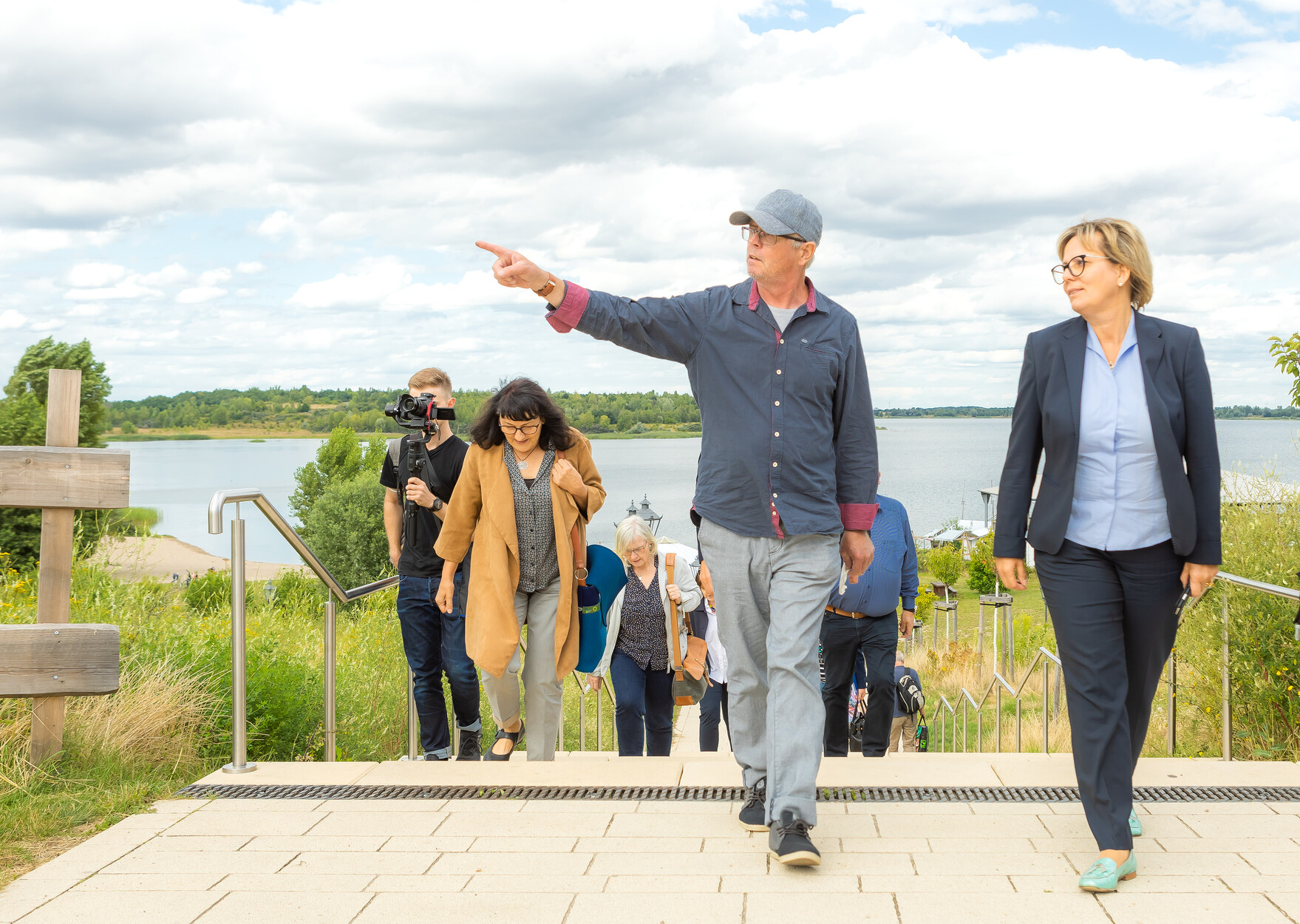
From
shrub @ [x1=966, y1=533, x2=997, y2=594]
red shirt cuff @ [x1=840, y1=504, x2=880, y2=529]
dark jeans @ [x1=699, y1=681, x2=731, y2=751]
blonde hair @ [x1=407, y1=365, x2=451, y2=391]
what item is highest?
blonde hair @ [x1=407, y1=365, x2=451, y2=391]

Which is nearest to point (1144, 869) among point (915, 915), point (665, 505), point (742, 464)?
point (915, 915)

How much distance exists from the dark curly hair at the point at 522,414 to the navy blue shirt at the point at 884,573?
1.60 metres

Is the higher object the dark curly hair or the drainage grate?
the dark curly hair

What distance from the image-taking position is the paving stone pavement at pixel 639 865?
2.64 metres

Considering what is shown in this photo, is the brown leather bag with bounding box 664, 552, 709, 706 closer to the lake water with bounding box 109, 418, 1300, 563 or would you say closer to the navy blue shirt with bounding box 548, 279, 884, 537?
the navy blue shirt with bounding box 548, 279, 884, 537

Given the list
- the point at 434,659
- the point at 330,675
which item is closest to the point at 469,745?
the point at 434,659

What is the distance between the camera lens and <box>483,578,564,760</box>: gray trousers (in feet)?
14.5

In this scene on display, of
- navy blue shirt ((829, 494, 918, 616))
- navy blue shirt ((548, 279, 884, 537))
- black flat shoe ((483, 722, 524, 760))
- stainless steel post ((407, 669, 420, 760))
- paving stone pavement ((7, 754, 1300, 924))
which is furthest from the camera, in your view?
navy blue shirt ((829, 494, 918, 616))

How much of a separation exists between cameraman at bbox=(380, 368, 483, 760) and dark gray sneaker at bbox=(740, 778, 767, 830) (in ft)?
5.95

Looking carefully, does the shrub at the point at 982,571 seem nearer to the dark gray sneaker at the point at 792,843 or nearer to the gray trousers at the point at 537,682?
the gray trousers at the point at 537,682

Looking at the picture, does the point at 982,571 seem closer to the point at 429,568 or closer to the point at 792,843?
the point at 429,568

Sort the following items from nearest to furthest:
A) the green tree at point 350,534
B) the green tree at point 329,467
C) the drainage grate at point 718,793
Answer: the drainage grate at point 718,793
the green tree at point 350,534
the green tree at point 329,467

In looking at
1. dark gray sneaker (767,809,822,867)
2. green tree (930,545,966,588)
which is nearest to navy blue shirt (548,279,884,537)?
dark gray sneaker (767,809,822,867)

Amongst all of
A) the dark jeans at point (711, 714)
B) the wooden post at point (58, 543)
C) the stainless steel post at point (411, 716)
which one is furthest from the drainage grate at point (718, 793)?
the dark jeans at point (711, 714)
